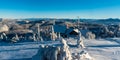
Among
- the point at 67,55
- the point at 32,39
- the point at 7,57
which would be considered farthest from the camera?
the point at 32,39

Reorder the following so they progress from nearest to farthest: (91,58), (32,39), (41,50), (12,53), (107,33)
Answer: (41,50) → (91,58) → (12,53) → (32,39) → (107,33)

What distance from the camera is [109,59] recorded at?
2730cm

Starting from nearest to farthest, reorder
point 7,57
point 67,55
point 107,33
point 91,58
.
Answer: point 67,55 < point 91,58 < point 7,57 < point 107,33

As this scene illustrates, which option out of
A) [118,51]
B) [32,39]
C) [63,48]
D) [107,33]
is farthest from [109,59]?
[107,33]

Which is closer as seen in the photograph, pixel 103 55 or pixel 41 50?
pixel 41 50

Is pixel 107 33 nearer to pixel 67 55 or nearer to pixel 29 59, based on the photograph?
pixel 29 59

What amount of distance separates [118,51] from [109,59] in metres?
5.73

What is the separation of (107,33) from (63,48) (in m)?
45.0

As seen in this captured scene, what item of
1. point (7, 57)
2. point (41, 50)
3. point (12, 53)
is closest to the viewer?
point (41, 50)

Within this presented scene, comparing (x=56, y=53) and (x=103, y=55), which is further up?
(x=56, y=53)

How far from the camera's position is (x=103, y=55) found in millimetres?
29703

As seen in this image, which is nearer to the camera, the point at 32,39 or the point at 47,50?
the point at 47,50

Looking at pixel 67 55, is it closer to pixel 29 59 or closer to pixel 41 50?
pixel 41 50

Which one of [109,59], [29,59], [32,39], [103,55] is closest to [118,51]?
[103,55]
